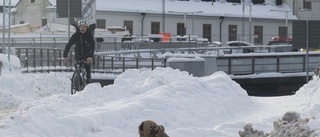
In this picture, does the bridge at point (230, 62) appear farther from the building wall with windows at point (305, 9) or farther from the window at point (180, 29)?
the building wall with windows at point (305, 9)

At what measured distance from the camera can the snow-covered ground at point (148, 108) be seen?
10789 mm

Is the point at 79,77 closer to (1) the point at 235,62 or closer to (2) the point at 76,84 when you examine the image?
(2) the point at 76,84

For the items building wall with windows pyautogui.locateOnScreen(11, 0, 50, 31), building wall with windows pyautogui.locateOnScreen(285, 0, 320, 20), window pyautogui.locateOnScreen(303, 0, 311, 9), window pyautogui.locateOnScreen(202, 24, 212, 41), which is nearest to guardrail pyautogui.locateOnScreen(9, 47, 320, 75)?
building wall with windows pyautogui.locateOnScreen(11, 0, 50, 31)

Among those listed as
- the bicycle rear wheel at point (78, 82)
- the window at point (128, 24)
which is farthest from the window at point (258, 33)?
the bicycle rear wheel at point (78, 82)

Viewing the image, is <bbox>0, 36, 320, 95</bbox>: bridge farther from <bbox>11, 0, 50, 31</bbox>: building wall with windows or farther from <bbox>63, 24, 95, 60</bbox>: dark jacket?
<bbox>11, 0, 50, 31</bbox>: building wall with windows

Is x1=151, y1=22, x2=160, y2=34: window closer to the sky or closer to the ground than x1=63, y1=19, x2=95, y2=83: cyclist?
closer to the sky

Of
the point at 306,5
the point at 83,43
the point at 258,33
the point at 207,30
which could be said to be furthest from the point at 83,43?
the point at 306,5

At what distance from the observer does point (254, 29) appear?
8019 cm

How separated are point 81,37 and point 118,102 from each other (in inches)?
149

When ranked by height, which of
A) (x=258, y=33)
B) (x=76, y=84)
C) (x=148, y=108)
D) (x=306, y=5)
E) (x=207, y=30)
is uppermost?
(x=306, y=5)

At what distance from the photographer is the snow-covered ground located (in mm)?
10789

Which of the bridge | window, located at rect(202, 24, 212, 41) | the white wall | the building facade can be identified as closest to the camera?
the bridge

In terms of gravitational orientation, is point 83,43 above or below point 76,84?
above

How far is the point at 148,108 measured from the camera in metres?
14.1
